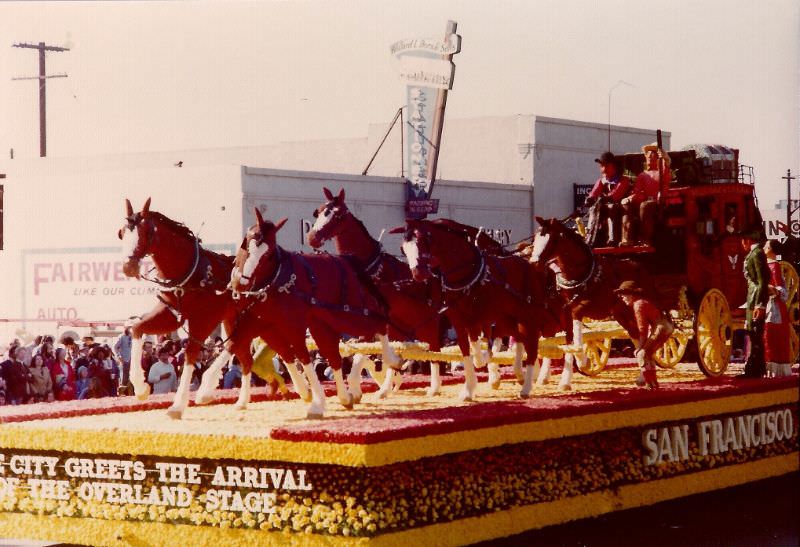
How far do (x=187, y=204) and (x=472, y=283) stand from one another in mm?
18660

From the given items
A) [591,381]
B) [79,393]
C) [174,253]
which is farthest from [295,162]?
[174,253]

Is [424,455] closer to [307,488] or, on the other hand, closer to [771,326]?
[307,488]

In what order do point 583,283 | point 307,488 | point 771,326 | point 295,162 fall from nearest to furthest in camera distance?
point 307,488
point 583,283
point 771,326
point 295,162

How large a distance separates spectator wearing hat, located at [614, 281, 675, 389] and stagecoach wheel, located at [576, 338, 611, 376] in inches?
63.6

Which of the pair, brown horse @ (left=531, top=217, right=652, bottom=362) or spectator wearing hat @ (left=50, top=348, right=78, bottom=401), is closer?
brown horse @ (left=531, top=217, right=652, bottom=362)

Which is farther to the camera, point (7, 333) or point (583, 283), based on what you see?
point (7, 333)

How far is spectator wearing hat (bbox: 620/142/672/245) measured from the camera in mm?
15914

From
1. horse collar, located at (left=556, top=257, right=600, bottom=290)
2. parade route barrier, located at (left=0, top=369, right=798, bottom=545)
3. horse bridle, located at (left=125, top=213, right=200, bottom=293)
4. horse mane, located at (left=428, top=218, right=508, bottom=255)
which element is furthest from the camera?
horse collar, located at (left=556, top=257, right=600, bottom=290)

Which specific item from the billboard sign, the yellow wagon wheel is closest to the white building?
the billboard sign

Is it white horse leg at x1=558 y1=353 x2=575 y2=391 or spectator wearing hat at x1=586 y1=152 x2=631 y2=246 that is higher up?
spectator wearing hat at x1=586 y1=152 x2=631 y2=246

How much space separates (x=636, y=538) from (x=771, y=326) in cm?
461

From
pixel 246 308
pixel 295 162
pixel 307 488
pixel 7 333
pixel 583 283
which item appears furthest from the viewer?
pixel 295 162

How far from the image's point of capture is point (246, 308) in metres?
11.7

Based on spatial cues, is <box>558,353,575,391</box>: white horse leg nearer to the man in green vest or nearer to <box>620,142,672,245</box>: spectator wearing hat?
<box>620,142,672,245</box>: spectator wearing hat
